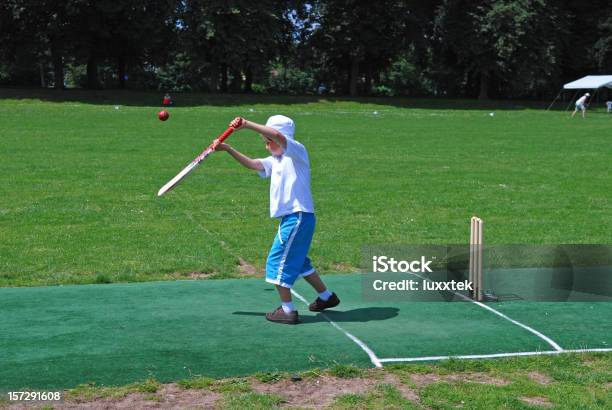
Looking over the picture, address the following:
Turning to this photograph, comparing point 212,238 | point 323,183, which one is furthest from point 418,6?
point 212,238

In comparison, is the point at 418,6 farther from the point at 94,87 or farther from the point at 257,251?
the point at 257,251

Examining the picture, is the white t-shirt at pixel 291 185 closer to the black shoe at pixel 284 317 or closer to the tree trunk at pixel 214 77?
the black shoe at pixel 284 317

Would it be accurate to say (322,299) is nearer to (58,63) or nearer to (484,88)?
(58,63)

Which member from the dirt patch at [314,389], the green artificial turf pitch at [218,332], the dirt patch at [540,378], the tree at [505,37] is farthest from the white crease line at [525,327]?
the tree at [505,37]

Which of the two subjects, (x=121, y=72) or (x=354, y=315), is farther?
(x=121, y=72)

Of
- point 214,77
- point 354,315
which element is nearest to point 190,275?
point 354,315

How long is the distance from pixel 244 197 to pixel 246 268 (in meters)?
5.85

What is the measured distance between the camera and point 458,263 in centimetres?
1099

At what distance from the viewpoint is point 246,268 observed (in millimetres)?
11039

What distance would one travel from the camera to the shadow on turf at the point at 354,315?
8.09 metres

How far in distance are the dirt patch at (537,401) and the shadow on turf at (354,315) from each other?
7.32 ft

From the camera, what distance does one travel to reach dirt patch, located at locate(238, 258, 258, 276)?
10762 mm

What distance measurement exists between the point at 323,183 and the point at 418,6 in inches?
2178

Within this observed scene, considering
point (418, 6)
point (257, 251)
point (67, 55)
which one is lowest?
point (257, 251)
